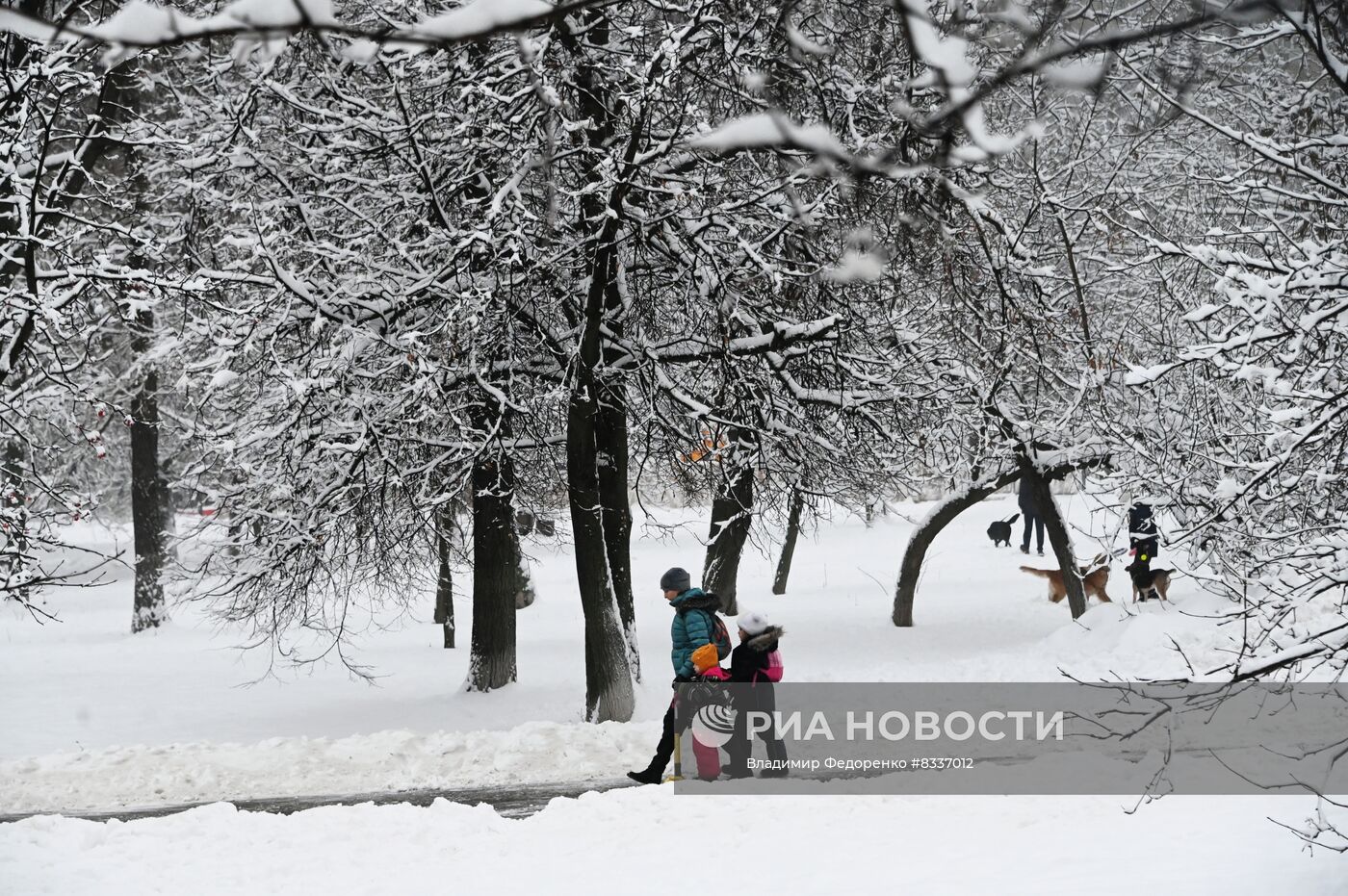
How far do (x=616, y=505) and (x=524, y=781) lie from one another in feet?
10.9

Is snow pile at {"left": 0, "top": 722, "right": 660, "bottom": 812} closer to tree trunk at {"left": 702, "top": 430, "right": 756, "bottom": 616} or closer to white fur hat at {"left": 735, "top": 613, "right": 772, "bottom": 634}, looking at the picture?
white fur hat at {"left": 735, "top": 613, "right": 772, "bottom": 634}

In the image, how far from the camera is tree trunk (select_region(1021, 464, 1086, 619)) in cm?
1744

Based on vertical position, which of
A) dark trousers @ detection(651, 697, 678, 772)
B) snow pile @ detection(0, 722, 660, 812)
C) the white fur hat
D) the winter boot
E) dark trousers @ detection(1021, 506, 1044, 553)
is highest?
dark trousers @ detection(1021, 506, 1044, 553)

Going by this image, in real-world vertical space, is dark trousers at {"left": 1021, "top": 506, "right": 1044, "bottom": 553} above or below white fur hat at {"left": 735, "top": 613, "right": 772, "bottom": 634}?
above

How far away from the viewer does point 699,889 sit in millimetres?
5738

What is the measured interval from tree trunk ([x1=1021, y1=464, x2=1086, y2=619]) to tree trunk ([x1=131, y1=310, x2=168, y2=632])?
14.4 m

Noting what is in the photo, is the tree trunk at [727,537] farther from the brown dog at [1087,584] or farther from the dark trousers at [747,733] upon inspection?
the brown dog at [1087,584]

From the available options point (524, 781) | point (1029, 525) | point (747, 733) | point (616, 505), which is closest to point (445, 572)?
point (616, 505)

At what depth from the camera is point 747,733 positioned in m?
8.77

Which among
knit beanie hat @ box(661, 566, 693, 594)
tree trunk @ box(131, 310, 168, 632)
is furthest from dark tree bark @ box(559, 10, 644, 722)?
tree trunk @ box(131, 310, 168, 632)

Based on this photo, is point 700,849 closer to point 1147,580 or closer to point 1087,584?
point 1147,580

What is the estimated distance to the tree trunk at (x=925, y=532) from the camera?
724 inches

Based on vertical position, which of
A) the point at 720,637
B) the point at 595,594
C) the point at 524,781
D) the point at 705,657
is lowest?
the point at 524,781

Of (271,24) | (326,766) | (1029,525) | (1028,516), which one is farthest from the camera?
(1029,525)
